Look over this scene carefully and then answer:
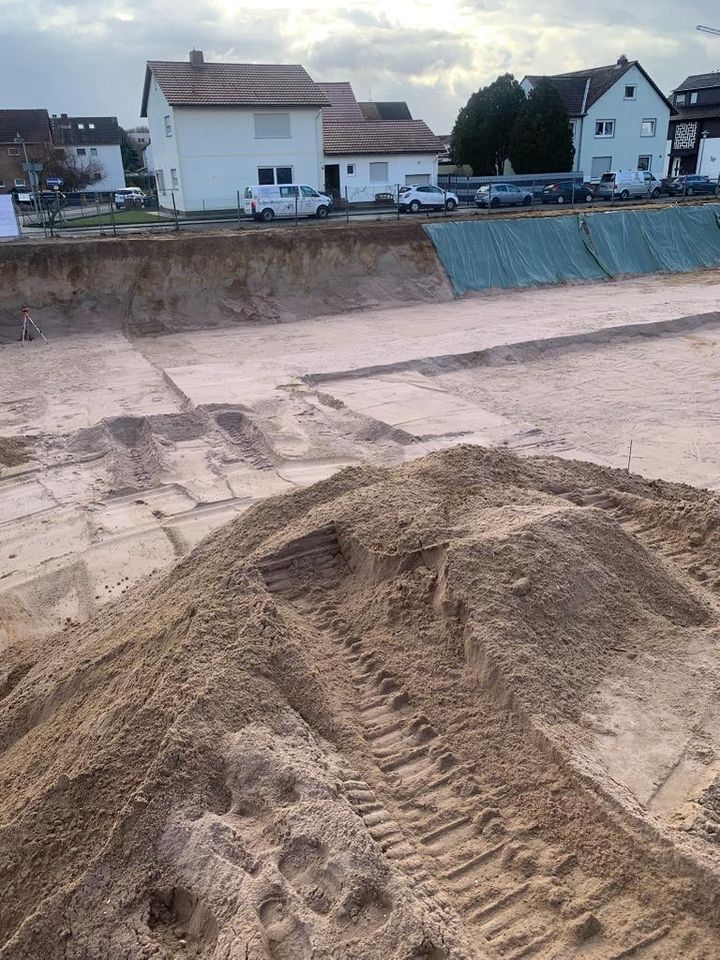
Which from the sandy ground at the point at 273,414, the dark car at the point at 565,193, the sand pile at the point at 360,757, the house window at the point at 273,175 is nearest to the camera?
the sand pile at the point at 360,757

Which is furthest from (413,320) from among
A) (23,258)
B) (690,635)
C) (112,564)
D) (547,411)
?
(690,635)

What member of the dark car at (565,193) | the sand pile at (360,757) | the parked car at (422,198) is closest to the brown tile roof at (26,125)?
the parked car at (422,198)

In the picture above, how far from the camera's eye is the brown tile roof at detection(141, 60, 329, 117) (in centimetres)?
3278

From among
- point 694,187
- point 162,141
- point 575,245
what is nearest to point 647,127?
point 694,187

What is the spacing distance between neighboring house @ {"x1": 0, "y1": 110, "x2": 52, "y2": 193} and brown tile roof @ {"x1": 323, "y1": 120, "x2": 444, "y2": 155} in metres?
19.2

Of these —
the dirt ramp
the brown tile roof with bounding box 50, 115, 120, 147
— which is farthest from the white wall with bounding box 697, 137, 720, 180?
the brown tile roof with bounding box 50, 115, 120, 147

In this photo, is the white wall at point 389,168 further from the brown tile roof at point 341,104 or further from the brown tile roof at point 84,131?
the brown tile roof at point 84,131

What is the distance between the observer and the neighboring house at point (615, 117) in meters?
43.4

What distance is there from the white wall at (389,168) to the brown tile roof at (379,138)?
288 mm

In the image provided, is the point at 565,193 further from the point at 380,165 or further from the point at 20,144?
the point at 20,144

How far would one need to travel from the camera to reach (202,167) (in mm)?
32969

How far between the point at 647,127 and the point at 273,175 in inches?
963

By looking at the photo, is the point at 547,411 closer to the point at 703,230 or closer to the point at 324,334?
the point at 324,334

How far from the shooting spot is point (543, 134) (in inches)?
1586
